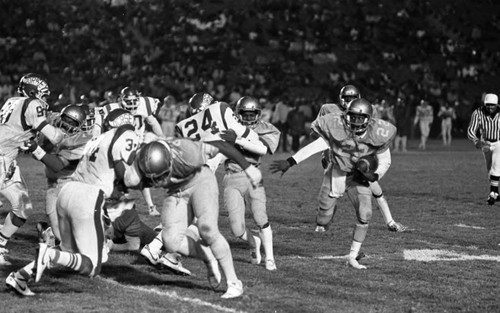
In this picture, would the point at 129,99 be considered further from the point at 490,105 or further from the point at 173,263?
the point at 490,105

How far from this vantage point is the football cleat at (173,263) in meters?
7.93

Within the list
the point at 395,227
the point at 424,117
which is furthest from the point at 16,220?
the point at 424,117

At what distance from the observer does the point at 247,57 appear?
34.3 m

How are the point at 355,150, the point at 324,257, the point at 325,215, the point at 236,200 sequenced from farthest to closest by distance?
the point at 325,215, the point at 324,257, the point at 355,150, the point at 236,200

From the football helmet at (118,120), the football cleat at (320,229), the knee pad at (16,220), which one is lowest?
the football cleat at (320,229)

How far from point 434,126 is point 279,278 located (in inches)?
1136

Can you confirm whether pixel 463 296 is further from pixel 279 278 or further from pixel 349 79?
pixel 349 79

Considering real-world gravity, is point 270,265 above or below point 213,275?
below

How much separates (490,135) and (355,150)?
6274 millimetres

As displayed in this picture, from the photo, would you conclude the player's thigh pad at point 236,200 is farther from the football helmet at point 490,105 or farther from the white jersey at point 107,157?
the football helmet at point 490,105

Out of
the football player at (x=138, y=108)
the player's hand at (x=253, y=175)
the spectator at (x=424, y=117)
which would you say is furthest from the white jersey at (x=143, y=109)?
the spectator at (x=424, y=117)

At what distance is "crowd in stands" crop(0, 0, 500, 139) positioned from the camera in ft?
110

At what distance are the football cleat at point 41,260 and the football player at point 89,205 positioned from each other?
6 cm

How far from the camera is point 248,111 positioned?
892 centimetres
